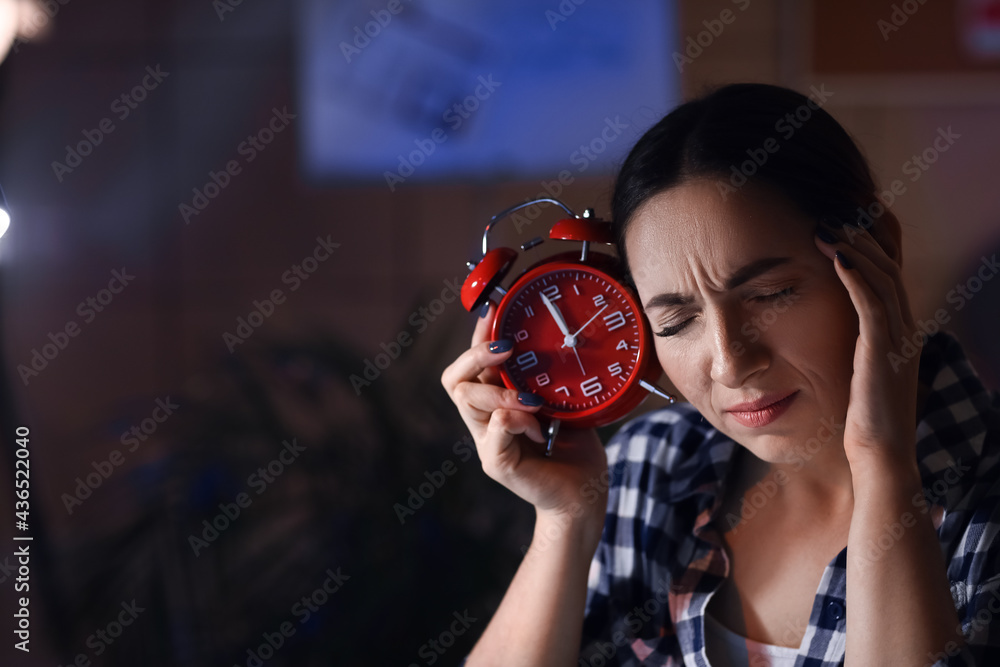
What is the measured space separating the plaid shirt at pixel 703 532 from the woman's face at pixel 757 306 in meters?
0.19

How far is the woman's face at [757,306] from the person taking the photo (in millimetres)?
1122

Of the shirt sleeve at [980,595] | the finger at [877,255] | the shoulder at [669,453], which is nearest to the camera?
the shirt sleeve at [980,595]

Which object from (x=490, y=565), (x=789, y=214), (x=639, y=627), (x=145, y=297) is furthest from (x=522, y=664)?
(x=145, y=297)

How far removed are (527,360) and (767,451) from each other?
394mm

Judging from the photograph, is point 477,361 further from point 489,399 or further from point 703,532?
point 703,532

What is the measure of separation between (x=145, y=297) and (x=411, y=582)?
5.13 ft

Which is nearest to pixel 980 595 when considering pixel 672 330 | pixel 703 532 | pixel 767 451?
pixel 767 451

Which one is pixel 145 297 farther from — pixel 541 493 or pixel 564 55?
pixel 541 493

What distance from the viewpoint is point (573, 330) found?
130 cm

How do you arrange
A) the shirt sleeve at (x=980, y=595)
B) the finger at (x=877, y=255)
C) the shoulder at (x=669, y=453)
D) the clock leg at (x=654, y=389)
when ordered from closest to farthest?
1. the shirt sleeve at (x=980, y=595)
2. the finger at (x=877, y=255)
3. the clock leg at (x=654, y=389)
4. the shoulder at (x=669, y=453)

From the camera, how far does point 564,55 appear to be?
2.73 metres

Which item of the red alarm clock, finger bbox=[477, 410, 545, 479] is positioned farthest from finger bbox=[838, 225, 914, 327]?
finger bbox=[477, 410, 545, 479]

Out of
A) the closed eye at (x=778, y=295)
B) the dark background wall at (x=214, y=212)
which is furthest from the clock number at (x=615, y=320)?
the dark background wall at (x=214, y=212)

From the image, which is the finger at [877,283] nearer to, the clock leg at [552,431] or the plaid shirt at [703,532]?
the plaid shirt at [703,532]
